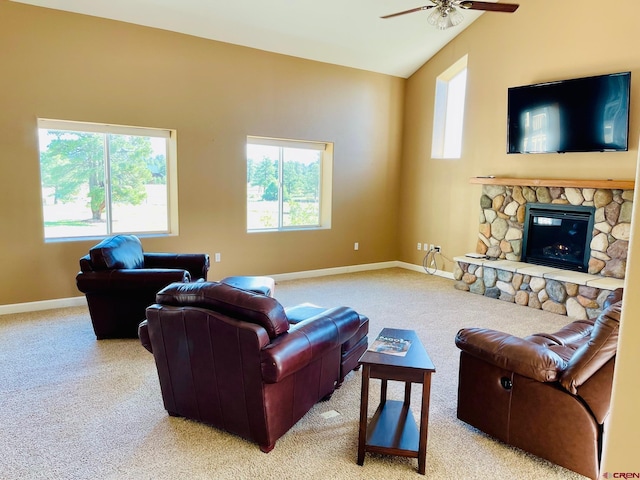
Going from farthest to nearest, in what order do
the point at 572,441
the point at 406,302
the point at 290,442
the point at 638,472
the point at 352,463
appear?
the point at 406,302 → the point at 290,442 → the point at 352,463 → the point at 572,441 → the point at 638,472

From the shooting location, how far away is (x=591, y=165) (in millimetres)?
4918

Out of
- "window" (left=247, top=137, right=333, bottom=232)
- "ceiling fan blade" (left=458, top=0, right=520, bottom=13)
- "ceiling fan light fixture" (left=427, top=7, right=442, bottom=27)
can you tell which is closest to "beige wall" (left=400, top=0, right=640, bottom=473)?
"window" (left=247, top=137, right=333, bottom=232)

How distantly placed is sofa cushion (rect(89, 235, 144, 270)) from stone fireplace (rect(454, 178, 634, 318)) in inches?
163

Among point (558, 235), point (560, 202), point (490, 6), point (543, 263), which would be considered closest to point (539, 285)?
point (543, 263)

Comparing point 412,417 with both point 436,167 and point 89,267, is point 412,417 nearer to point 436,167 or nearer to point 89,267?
point 89,267

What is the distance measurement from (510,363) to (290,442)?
49.6 inches

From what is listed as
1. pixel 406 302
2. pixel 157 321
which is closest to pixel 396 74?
pixel 406 302

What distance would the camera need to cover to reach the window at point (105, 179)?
15.5 ft

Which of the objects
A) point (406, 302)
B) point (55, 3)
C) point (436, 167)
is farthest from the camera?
point (436, 167)

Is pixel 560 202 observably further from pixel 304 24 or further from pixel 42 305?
pixel 42 305

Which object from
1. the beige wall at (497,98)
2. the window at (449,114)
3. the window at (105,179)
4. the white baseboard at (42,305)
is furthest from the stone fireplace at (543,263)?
the white baseboard at (42,305)

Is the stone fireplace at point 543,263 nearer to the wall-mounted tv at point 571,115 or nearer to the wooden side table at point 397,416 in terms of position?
the wall-mounted tv at point 571,115

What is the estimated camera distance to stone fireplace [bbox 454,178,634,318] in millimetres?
4656

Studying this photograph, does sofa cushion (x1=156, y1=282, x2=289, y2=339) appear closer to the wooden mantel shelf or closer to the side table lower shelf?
the side table lower shelf
